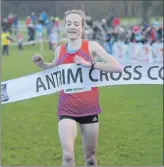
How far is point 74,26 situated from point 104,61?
1.65ft

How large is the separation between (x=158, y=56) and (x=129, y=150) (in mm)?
16670

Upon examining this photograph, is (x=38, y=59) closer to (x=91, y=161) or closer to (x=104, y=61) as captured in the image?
(x=104, y=61)

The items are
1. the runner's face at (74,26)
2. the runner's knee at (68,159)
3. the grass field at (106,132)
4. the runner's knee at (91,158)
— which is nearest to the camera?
the runner's knee at (68,159)

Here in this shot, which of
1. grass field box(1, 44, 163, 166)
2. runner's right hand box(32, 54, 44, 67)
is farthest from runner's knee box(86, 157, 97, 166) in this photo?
grass field box(1, 44, 163, 166)

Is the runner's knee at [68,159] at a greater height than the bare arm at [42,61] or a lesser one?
lesser

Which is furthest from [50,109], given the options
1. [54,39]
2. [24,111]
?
[54,39]

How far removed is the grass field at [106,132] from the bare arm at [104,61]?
2.54 meters

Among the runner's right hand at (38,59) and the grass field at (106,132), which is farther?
the grass field at (106,132)

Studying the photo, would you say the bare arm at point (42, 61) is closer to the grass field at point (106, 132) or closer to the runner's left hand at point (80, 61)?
the runner's left hand at point (80, 61)

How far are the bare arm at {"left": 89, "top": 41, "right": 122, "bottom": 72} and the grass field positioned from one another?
2.54 m

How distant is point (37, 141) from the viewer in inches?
390

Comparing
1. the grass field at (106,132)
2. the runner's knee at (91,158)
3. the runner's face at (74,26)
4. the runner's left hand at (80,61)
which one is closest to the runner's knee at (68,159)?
the runner's knee at (91,158)

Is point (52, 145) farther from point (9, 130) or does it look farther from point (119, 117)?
point (119, 117)

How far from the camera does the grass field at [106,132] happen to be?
858cm
